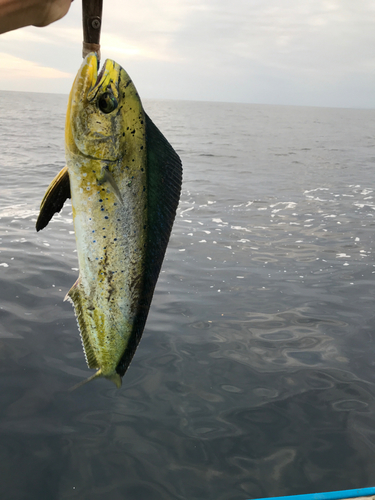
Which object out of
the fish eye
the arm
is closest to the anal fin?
the fish eye

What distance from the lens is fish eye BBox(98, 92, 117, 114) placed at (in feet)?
6.25

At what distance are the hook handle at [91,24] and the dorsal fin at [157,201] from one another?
1.53 ft

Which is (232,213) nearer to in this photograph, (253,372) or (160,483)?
(253,372)

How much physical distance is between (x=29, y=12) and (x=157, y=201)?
1.03 metres

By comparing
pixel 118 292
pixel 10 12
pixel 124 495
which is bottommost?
pixel 124 495

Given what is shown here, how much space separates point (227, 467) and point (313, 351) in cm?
288

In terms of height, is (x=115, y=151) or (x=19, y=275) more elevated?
(x=115, y=151)

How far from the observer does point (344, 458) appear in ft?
16.8

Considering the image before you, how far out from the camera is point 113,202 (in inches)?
77.5

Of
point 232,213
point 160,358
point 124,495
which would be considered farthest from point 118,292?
point 232,213

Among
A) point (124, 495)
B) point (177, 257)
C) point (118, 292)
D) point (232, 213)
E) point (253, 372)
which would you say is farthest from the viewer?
point (232, 213)

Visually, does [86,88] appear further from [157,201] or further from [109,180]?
[157,201]

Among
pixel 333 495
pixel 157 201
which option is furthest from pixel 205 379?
pixel 157 201

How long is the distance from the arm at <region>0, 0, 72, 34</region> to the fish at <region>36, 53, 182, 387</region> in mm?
325
